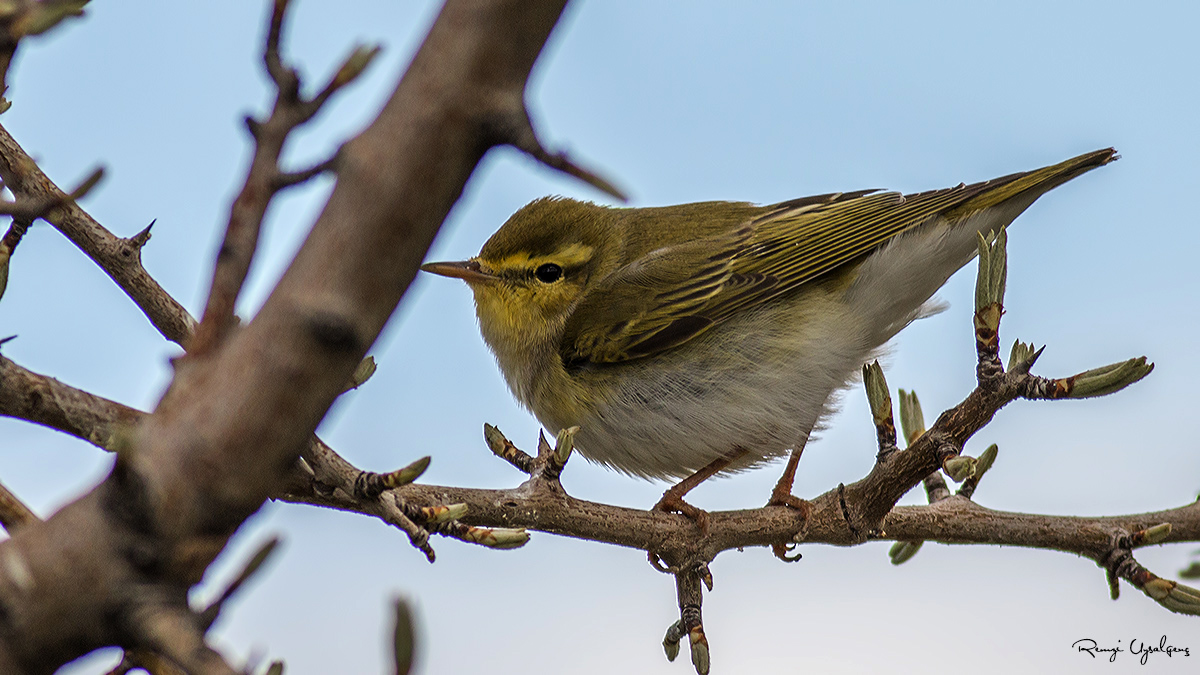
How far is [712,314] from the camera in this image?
5.00 meters

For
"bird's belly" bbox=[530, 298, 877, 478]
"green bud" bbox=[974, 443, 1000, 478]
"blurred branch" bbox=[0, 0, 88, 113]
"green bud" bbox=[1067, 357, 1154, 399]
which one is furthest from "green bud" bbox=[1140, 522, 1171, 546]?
"blurred branch" bbox=[0, 0, 88, 113]

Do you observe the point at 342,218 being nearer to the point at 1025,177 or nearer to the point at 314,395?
the point at 314,395

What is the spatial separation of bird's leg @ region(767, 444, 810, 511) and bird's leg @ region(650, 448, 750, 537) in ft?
0.74

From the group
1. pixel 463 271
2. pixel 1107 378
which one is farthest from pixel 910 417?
pixel 463 271

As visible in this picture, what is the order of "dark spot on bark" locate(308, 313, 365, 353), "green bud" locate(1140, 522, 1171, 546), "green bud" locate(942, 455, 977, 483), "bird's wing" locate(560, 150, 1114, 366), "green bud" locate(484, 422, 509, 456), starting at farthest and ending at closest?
"bird's wing" locate(560, 150, 1114, 366), "green bud" locate(484, 422, 509, 456), "green bud" locate(1140, 522, 1171, 546), "green bud" locate(942, 455, 977, 483), "dark spot on bark" locate(308, 313, 365, 353)

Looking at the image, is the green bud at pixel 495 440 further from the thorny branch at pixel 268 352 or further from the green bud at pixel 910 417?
the thorny branch at pixel 268 352

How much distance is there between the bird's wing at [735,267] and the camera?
16.0 feet

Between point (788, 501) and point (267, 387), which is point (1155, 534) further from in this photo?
point (267, 387)

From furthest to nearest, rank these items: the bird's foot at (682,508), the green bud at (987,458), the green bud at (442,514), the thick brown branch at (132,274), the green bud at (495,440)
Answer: the bird's foot at (682,508) → the green bud at (495,440) → the green bud at (987,458) → the thick brown branch at (132,274) → the green bud at (442,514)

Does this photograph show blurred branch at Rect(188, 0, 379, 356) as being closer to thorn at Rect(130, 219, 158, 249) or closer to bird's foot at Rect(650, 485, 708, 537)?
thorn at Rect(130, 219, 158, 249)

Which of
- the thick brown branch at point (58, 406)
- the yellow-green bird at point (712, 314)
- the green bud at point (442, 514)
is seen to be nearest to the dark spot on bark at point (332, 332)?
the thick brown branch at point (58, 406)

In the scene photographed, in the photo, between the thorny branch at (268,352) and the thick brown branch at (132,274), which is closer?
the thorny branch at (268,352)

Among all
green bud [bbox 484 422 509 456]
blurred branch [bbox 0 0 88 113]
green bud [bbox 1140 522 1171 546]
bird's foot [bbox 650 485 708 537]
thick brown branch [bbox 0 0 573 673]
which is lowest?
thick brown branch [bbox 0 0 573 673]

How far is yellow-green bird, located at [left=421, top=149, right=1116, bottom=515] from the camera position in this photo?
474 centimetres
